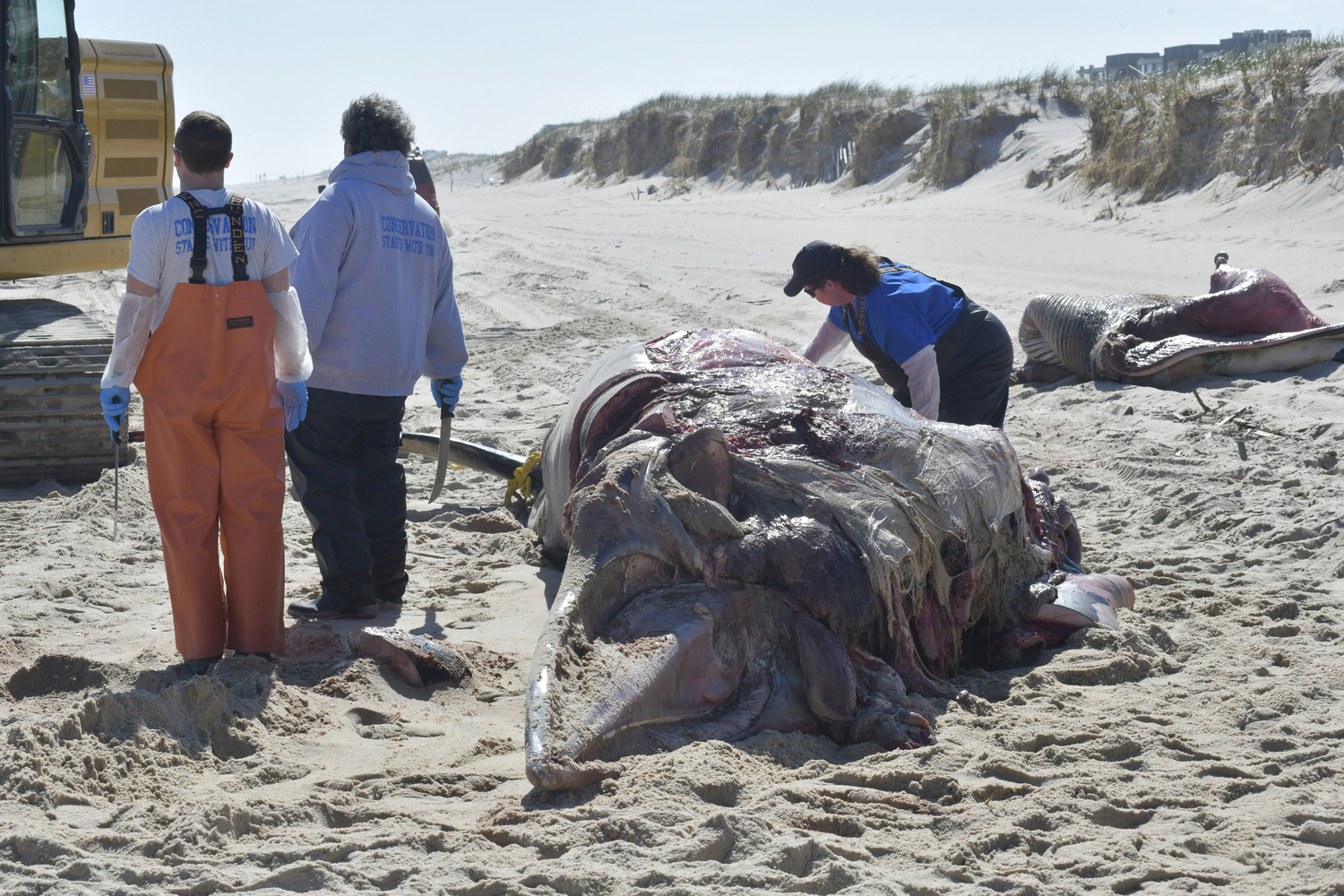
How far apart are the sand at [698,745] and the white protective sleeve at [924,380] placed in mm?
1038

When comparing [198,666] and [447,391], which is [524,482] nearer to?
[447,391]

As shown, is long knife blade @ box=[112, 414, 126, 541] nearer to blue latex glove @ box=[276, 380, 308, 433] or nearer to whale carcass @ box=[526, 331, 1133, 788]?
blue latex glove @ box=[276, 380, 308, 433]

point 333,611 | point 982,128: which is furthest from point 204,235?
point 982,128

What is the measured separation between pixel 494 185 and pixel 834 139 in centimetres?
2149

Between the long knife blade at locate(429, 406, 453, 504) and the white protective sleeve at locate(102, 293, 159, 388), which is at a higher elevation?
the white protective sleeve at locate(102, 293, 159, 388)

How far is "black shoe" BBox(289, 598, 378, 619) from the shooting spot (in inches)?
177

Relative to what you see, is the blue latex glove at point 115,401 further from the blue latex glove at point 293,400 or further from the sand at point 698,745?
the sand at point 698,745

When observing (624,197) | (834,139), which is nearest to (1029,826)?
(834,139)

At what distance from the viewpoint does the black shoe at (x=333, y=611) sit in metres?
4.50

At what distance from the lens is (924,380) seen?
5.17 metres

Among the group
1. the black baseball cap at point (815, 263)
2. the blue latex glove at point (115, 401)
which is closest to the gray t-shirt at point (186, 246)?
the blue latex glove at point (115, 401)

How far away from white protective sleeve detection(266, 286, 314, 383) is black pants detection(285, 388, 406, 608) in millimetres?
535

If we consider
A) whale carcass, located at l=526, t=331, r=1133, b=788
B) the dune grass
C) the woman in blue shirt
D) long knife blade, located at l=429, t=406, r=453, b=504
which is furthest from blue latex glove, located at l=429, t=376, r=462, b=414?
the dune grass

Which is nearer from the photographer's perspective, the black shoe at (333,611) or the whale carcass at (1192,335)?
the black shoe at (333,611)
